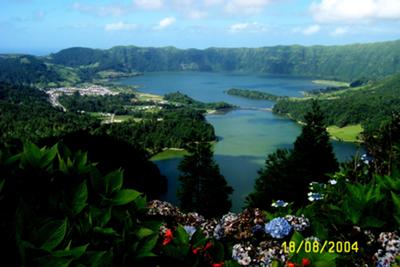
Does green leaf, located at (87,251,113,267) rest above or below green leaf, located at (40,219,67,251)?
below

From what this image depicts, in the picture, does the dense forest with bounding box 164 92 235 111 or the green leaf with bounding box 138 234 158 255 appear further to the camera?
the dense forest with bounding box 164 92 235 111

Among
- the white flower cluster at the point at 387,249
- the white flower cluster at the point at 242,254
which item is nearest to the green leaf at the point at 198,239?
the white flower cluster at the point at 242,254

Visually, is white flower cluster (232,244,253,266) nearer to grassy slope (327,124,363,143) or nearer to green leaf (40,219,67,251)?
green leaf (40,219,67,251)

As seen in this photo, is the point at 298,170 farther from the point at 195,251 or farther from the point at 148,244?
the point at 148,244

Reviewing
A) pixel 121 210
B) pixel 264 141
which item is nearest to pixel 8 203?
pixel 121 210

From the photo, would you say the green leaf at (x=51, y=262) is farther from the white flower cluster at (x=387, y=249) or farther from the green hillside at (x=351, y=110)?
the green hillside at (x=351, y=110)

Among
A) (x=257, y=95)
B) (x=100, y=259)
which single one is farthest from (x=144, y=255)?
(x=257, y=95)

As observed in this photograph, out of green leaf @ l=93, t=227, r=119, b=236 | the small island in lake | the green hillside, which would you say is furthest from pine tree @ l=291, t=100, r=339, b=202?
the small island in lake
